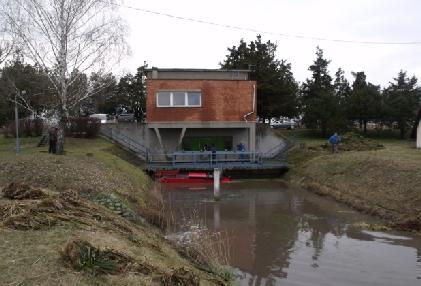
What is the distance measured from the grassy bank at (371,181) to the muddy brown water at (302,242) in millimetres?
858

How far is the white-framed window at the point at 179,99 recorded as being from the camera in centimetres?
3367

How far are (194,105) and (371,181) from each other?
49.6 feet

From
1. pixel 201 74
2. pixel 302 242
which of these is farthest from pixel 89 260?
pixel 201 74

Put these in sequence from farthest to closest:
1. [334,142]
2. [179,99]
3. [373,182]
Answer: [179,99] → [334,142] → [373,182]

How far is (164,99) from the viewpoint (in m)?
33.7

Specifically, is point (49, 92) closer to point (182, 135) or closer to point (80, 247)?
point (182, 135)

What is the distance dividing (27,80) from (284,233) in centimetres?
3247

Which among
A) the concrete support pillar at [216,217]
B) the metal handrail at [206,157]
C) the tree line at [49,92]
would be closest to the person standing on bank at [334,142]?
the metal handrail at [206,157]

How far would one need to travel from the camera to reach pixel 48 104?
3853 centimetres

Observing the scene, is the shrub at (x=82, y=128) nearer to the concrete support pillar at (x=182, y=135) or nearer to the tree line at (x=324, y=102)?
the concrete support pillar at (x=182, y=135)

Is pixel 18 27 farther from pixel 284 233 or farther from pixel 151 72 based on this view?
pixel 284 233

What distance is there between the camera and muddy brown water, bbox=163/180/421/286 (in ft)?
38.0

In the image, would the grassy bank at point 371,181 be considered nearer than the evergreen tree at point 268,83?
Yes

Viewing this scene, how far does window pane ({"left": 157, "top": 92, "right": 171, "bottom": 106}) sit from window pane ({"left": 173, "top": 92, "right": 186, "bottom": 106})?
1.37 ft
